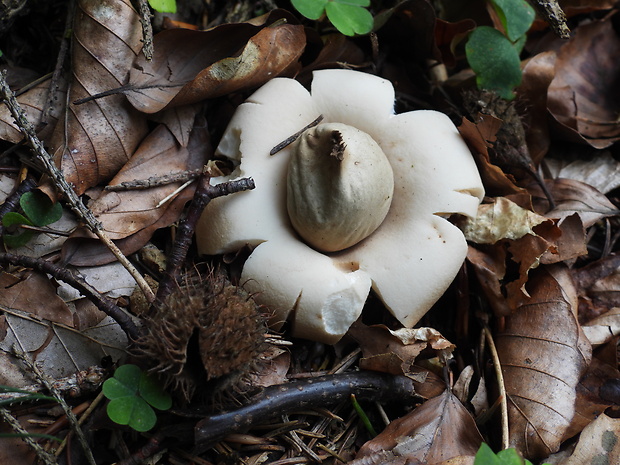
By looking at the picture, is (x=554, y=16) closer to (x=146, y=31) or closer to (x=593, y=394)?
(x=593, y=394)

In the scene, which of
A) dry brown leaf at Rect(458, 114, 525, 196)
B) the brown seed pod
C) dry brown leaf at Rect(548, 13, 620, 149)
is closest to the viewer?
the brown seed pod

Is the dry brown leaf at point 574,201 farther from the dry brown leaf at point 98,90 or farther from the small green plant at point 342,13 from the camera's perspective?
the dry brown leaf at point 98,90

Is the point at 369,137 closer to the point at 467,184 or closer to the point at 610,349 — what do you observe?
the point at 467,184

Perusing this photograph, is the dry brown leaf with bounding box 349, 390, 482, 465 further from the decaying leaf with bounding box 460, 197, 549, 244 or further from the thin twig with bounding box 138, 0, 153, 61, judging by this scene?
the thin twig with bounding box 138, 0, 153, 61

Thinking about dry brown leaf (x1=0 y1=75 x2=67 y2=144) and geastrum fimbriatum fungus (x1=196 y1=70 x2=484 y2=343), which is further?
dry brown leaf (x1=0 y1=75 x2=67 y2=144)

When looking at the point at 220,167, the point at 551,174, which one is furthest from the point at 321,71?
the point at 551,174

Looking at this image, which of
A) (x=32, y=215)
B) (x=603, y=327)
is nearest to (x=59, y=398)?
(x=32, y=215)

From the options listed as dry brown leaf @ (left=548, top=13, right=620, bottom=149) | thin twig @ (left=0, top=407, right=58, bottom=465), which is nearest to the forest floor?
thin twig @ (left=0, top=407, right=58, bottom=465)
